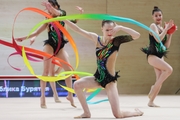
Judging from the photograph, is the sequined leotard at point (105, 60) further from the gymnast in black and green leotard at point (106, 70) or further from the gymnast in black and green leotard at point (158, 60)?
the gymnast in black and green leotard at point (158, 60)

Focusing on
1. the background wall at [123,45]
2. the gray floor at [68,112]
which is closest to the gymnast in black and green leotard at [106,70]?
the gray floor at [68,112]

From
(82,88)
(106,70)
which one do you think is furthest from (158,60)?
(82,88)

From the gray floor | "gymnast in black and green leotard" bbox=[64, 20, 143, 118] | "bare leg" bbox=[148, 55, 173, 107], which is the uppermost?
"gymnast in black and green leotard" bbox=[64, 20, 143, 118]

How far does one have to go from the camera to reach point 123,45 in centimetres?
905

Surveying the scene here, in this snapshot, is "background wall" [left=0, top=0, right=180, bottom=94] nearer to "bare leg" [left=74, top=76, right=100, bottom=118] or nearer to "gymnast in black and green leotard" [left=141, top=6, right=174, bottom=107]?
"gymnast in black and green leotard" [left=141, top=6, right=174, bottom=107]

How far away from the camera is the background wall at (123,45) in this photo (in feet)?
28.7

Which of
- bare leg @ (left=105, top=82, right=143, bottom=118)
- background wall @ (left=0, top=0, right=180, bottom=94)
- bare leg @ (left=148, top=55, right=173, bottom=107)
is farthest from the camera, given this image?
background wall @ (left=0, top=0, right=180, bottom=94)

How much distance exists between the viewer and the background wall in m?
8.75

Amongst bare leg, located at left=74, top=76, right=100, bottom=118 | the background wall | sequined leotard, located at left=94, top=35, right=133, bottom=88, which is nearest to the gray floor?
bare leg, located at left=74, top=76, right=100, bottom=118

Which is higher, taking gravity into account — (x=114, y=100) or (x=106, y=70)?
(x=106, y=70)

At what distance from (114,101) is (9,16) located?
18.8 feet

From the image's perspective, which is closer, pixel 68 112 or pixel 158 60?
pixel 68 112

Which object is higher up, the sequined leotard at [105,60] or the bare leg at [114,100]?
the sequined leotard at [105,60]

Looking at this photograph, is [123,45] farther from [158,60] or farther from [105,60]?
Answer: [105,60]
